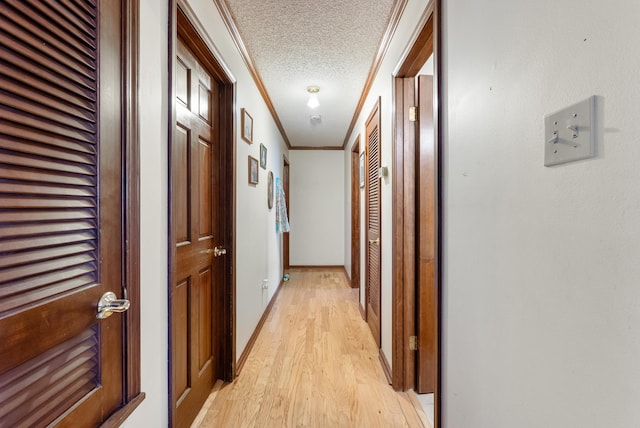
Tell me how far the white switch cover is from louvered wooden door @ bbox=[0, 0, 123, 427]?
1067mm

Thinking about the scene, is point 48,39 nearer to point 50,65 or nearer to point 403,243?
point 50,65

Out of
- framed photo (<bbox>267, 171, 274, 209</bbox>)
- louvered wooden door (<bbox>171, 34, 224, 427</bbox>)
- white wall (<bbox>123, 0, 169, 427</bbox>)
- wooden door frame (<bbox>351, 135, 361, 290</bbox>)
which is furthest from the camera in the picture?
wooden door frame (<bbox>351, 135, 361, 290</bbox>)

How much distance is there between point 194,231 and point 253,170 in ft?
3.59

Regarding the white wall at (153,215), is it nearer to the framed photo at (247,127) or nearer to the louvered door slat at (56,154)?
the louvered door slat at (56,154)

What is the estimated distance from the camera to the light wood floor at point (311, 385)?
Answer: 171 cm

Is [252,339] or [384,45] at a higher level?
[384,45]

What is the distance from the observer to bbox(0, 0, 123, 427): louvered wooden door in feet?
1.90

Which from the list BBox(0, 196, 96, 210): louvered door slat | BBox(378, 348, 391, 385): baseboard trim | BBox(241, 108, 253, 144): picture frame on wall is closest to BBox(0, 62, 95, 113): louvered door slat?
BBox(0, 196, 96, 210): louvered door slat

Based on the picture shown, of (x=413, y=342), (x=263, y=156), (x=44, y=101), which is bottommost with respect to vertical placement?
(x=413, y=342)

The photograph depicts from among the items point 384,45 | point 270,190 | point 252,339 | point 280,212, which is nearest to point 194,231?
point 252,339

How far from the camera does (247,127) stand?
7.82 ft

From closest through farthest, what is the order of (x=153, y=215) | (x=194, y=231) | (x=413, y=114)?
(x=153, y=215)
(x=194, y=231)
(x=413, y=114)

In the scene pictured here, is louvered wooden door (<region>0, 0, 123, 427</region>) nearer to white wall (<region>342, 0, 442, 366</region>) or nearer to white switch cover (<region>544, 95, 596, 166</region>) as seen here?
white switch cover (<region>544, 95, 596, 166</region>)

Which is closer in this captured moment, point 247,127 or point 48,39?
point 48,39
